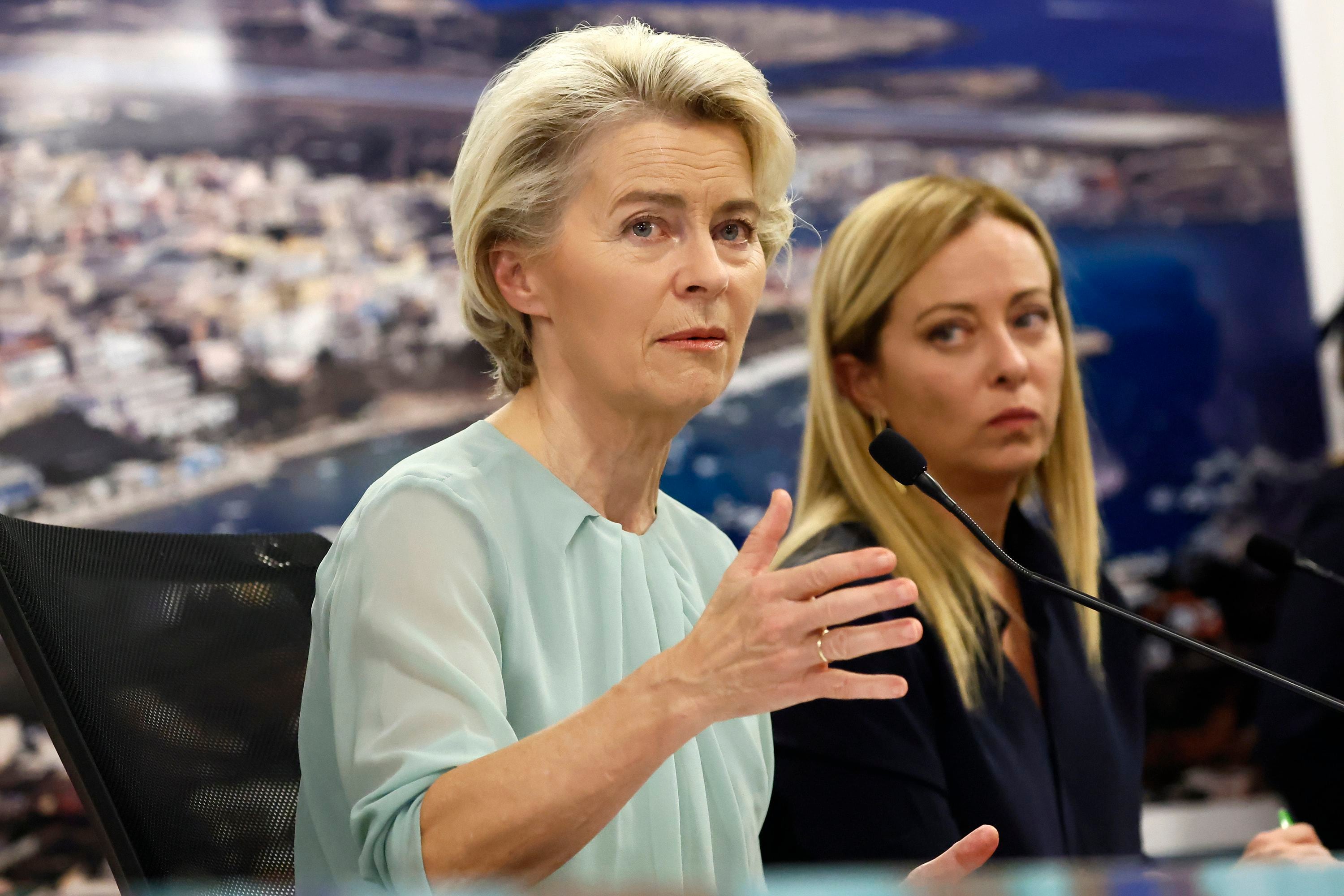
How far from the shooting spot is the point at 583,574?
1211 millimetres

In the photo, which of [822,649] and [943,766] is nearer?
[822,649]

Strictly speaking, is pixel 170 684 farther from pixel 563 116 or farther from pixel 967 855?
pixel 967 855

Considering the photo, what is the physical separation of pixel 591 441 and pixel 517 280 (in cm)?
18

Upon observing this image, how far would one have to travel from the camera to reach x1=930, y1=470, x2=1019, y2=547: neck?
5.91ft

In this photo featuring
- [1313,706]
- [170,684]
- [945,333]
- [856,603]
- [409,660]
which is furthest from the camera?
[1313,706]

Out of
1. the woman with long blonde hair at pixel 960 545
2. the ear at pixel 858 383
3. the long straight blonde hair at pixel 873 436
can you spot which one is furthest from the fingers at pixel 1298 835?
the ear at pixel 858 383

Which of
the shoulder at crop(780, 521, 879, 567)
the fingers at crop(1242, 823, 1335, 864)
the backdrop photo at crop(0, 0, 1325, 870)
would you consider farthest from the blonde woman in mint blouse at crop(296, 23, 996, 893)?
the backdrop photo at crop(0, 0, 1325, 870)

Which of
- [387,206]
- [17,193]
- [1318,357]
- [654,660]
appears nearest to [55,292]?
[17,193]

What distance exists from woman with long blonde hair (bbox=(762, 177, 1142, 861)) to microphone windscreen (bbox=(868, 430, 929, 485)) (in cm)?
38

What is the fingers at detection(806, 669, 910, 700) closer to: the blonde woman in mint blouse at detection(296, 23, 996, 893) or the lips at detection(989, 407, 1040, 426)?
the blonde woman in mint blouse at detection(296, 23, 996, 893)

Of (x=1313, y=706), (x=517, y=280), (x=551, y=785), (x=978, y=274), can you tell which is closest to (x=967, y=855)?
(x=551, y=785)

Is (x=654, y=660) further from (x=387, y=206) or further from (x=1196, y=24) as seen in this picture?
(x=1196, y=24)

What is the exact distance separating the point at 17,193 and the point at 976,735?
183cm

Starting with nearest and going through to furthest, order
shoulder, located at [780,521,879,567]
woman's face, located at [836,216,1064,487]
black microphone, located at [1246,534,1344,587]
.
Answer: black microphone, located at [1246,534,1344,587], shoulder, located at [780,521,879,567], woman's face, located at [836,216,1064,487]
